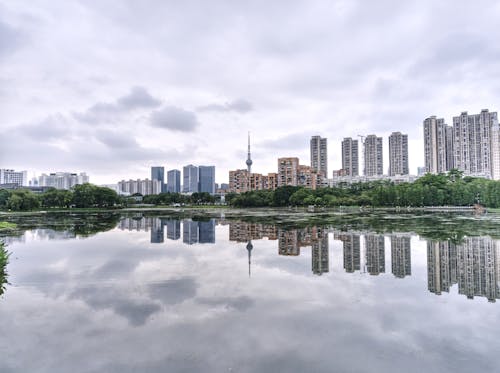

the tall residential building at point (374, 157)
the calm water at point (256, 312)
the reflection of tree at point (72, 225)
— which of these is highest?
the tall residential building at point (374, 157)

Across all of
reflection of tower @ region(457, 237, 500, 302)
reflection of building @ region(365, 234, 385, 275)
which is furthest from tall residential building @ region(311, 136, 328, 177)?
reflection of tower @ region(457, 237, 500, 302)

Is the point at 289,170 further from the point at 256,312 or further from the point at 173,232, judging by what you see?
the point at 256,312

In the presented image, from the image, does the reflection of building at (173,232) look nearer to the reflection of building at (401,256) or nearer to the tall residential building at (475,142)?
the reflection of building at (401,256)

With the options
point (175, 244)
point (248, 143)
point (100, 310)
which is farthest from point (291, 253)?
point (248, 143)

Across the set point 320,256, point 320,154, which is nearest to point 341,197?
point 320,154

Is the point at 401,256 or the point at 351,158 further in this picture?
the point at 351,158

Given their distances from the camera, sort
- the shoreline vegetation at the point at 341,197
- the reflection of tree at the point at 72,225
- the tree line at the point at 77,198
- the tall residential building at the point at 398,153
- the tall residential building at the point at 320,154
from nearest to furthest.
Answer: the reflection of tree at the point at 72,225, the shoreline vegetation at the point at 341,197, the tree line at the point at 77,198, the tall residential building at the point at 398,153, the tall residential building at the point at 320,154

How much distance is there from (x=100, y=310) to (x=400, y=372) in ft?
24.2

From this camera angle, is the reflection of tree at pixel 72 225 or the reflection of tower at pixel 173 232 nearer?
the reflection of tower at pixel 173 232

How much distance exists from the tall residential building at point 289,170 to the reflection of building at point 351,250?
319ft

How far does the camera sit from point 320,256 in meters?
15.5

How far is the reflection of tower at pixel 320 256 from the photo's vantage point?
13.0 metres

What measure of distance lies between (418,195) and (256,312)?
65302 mm

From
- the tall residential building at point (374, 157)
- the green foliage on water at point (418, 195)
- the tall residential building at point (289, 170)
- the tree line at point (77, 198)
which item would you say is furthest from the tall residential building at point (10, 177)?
the tall residential building at point (374, 157)
